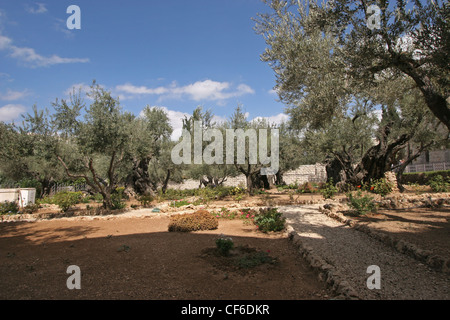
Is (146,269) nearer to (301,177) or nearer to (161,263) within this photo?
(161,263)

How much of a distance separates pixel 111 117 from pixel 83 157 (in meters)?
2.81

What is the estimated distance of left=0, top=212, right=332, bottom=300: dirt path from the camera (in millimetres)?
3861

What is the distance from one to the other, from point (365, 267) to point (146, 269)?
4.11 metres

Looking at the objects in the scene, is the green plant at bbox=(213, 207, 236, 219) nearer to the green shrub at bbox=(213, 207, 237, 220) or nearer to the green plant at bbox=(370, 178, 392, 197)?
the green shrub at bbox=(213, 207, 237, 220)

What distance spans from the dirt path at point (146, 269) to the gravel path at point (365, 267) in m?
0.35

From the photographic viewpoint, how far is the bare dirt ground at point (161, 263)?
389 cm

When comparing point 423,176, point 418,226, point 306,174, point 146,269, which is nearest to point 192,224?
point 146,269

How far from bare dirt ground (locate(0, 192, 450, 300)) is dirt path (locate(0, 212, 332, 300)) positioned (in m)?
0.01

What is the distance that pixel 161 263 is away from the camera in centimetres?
525

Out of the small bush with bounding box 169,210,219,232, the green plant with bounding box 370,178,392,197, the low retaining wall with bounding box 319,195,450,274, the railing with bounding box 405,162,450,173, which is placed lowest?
the small bush with bounding box 169,210,219,232

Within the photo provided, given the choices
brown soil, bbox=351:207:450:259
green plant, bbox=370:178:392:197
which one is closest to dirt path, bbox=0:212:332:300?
brown soil, bbox=351:207:450:259

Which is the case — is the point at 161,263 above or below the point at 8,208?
above
